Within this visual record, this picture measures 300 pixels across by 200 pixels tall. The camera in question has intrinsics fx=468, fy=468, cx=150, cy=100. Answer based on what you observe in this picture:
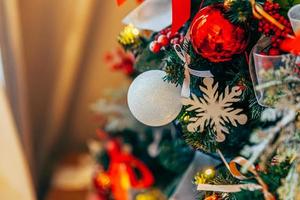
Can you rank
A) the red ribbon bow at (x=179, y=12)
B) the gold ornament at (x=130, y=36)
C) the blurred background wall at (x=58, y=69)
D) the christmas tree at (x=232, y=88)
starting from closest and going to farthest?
the christmas tree at (x=232, y=88), the red ribbon bow at (x=179, y=12), the gold ornament at (x=130, y=36), the blurred background wall at (x=58, y=69)

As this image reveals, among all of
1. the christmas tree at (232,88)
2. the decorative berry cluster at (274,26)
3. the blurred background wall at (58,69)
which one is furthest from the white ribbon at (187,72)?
→ the blurred background wall at (58,69)

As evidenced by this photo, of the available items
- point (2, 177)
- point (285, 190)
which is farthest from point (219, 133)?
point (2, 177)

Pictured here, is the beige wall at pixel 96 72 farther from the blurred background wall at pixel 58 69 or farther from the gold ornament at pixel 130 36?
the gold ornament at pixel 130 36

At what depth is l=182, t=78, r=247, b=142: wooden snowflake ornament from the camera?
702mm

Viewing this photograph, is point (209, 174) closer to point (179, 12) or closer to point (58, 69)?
point (179, 12)

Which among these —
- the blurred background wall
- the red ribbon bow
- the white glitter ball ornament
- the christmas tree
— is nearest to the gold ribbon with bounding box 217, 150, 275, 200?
the christmas tree

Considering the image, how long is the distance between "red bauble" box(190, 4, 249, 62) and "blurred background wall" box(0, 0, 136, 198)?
1.86 feet

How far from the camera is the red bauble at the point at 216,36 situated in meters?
0.65

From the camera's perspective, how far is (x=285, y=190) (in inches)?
23.4

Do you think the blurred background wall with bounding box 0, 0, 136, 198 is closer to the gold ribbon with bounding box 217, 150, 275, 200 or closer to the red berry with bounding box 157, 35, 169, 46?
the red berry with bounding box 157, 35, 169, 46

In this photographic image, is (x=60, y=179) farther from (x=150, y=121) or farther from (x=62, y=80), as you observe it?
(x=150, y=121)

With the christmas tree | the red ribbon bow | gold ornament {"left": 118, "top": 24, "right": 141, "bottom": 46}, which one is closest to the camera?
the christmas tree

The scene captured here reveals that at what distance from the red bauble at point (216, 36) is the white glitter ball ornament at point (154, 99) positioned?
0.07 m

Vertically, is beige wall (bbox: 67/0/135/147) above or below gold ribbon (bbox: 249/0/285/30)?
below
